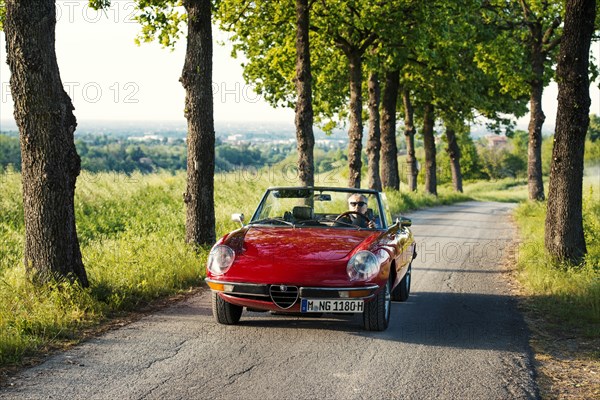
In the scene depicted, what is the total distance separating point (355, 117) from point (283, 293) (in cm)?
1917

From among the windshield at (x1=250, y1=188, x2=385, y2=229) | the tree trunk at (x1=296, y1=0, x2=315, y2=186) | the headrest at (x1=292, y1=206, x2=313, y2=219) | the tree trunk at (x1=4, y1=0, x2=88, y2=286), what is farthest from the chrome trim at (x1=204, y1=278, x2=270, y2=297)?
the tree trunk at (x1=296, y1=0, x2=315, y2=186)

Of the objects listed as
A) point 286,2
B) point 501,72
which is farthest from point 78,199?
point 501,72

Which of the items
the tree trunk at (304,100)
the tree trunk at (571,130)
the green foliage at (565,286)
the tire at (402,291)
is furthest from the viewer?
the tree trunk at (304,100)

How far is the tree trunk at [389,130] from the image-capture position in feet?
112

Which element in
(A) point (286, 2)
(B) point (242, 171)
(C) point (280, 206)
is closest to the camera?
(C) point (280, 206)

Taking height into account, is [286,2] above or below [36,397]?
above

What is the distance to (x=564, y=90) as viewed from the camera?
13.3 m

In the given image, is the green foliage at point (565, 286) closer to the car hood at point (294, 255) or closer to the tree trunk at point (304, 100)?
the car hood at point (294, 255)

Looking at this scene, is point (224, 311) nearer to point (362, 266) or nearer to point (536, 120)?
point (362, 266)

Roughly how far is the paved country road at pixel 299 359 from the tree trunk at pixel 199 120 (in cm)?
A: 326

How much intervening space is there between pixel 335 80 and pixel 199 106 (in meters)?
18.6

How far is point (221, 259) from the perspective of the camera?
852 cm

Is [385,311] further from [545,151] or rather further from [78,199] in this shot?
[545,151]

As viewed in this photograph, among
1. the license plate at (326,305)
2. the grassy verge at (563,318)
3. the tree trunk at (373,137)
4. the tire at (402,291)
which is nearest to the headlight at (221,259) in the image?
the license plate at (326,305)
